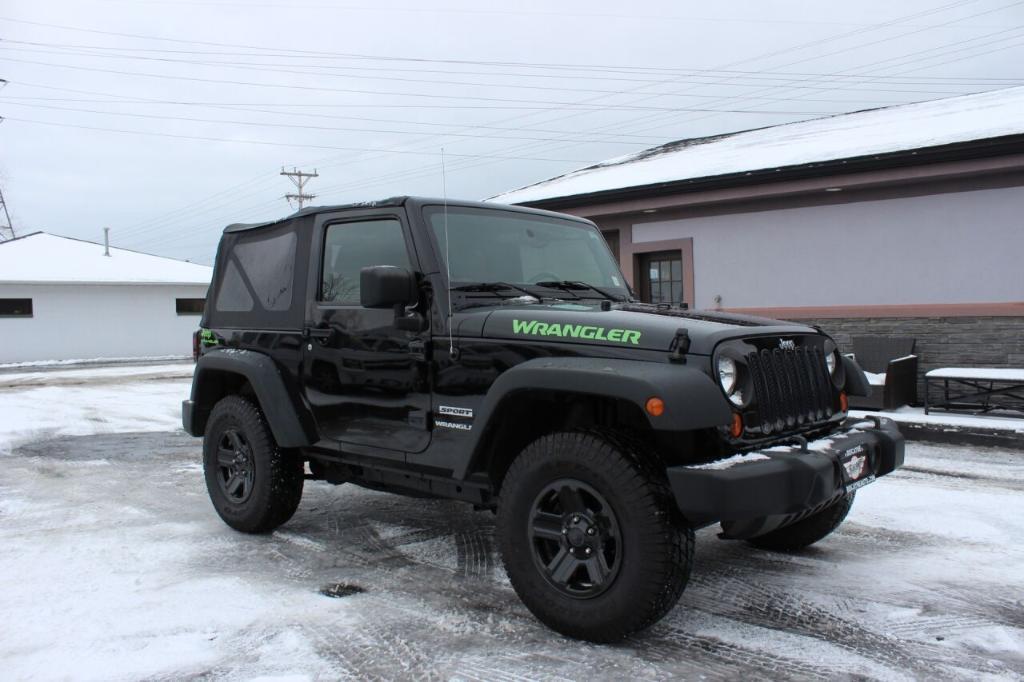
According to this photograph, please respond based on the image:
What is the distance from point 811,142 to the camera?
1304 centimetres

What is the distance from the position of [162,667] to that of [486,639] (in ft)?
4.35

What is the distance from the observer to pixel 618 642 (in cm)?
345

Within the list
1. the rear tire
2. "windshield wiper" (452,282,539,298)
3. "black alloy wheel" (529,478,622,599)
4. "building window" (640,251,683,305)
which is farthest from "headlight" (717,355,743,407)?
"building window" (640,251,683,305)

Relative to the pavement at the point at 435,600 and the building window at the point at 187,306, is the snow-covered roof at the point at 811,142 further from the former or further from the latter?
the building window at the point at 187,306

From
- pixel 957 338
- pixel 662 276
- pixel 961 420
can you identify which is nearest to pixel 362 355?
pixel 961 420

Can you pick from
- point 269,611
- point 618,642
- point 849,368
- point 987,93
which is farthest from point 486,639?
point 987,93

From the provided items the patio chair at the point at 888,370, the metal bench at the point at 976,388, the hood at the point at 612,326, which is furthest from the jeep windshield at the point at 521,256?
the metal bench at the point at 976,388

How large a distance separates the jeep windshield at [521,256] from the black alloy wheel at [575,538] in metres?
1.25

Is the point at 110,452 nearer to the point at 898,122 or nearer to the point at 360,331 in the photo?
the point at 360,331

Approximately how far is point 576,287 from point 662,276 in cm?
920

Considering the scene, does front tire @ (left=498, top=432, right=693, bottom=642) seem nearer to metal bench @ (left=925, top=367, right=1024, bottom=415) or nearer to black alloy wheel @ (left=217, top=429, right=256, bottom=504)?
black alloy wheel @ (left=217, top=429, right=256, bottom=504)

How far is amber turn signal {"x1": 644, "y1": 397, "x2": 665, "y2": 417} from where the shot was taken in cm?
314

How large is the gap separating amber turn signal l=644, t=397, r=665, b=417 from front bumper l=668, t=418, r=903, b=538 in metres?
0.26

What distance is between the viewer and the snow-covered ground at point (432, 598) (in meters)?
3.30
